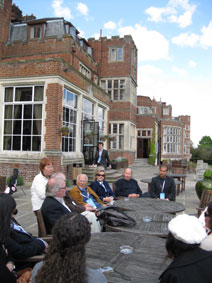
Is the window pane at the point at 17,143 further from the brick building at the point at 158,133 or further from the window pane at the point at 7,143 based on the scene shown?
the brick building at the point at 158,133

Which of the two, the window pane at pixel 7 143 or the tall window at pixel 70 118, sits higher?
the tall window at pixel 70 118

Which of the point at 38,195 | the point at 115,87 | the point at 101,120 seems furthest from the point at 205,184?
the point at 115,87

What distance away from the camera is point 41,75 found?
30.1 feet

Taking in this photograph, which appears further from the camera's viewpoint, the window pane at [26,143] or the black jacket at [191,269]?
the window pane at [26,143]

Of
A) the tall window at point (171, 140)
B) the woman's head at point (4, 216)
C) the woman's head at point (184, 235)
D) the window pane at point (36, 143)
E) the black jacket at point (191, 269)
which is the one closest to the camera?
the black jacket at point (191, 269)

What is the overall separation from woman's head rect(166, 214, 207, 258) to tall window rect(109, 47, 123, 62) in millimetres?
19788

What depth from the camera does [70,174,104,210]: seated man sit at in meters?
4.36

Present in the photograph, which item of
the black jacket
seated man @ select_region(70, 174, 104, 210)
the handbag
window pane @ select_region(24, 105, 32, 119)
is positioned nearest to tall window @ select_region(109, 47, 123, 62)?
window pane @ select_region(24, 105, 32, 119)

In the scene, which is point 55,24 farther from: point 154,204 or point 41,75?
point 154,204

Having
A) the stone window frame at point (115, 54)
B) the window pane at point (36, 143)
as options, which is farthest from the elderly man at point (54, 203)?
the stone window frame at point (115, 54)

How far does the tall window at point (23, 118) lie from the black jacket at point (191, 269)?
8459 millimetres

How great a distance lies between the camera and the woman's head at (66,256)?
1331 mm

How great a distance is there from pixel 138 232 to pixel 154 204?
1.59 metres

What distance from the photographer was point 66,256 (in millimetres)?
1363
